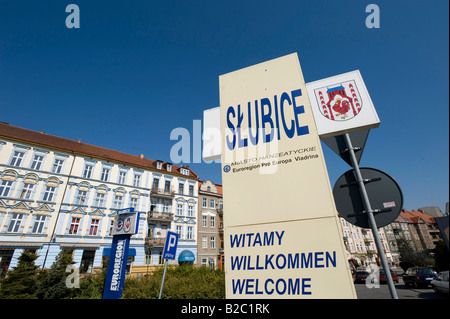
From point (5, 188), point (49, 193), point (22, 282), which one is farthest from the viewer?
point (49, 193)

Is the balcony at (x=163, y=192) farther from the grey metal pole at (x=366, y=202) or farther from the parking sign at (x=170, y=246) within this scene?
the grey metal pole at (x=366, y=202)

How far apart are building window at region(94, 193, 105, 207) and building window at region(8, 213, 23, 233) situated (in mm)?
5763

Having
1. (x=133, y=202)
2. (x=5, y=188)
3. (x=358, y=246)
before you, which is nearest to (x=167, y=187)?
(x=133, y=202)

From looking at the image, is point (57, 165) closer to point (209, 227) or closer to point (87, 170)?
point (87, 170)

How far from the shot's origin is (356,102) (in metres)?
2.57

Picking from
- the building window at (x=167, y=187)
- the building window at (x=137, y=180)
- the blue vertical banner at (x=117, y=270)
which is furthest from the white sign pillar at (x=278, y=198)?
the building window at (x=167, y=187)

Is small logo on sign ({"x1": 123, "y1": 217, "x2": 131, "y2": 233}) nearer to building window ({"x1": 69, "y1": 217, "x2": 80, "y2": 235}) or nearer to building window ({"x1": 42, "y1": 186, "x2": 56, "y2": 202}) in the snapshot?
building window ({"x1": 69, "y1": 217, "x2": 80, "y2": 235})

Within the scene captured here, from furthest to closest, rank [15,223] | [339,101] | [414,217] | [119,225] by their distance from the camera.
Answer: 1. [414,217]
2. [15,223]
3. [119,225]
4. [339,101]

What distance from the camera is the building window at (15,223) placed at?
17.7 m

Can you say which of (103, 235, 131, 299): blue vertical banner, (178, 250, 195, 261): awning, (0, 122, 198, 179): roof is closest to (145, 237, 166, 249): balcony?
(178, 250, 195, 261): awning

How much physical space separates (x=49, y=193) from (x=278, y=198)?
999 inches

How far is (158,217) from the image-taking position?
966 inches

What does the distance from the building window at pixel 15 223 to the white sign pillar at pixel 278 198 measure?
24.4 m
